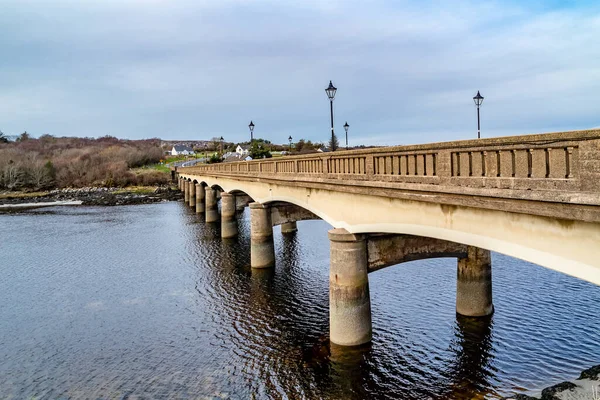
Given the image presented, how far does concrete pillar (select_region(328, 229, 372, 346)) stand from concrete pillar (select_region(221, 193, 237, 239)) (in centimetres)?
2109

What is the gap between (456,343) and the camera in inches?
522

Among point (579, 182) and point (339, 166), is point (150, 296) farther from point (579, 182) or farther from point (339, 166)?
point (579, 182)

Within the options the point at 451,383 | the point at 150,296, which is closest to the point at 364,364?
the point at 451,383

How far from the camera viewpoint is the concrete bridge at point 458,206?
5.95 m

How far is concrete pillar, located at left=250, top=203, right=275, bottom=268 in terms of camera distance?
23.3 meters

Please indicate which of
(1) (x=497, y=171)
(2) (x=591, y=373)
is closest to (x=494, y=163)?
(1) (x=497, y=171)

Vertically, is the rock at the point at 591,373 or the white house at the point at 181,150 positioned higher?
the white house at the point at 181,150

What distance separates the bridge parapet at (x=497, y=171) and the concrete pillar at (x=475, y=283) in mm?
5088

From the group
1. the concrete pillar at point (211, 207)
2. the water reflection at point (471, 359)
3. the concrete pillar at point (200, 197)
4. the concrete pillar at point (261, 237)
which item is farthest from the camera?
the concrete pillar at point (200, 197)

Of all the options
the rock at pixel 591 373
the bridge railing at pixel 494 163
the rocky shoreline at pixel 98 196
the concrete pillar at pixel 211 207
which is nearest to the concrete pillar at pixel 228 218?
the concrete pillar at pixel 211 207

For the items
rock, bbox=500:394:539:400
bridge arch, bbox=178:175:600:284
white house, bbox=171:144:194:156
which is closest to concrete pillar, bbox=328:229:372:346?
bridge arch, bbox=178:175:600:284

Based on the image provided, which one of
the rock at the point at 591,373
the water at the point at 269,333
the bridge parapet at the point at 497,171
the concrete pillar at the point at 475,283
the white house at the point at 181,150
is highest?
the white house at the point at 181,150

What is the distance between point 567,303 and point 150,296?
17.0 meters

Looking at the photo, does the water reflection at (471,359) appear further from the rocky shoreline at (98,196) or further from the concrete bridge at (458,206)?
the rocky shoreline at (98,196)
